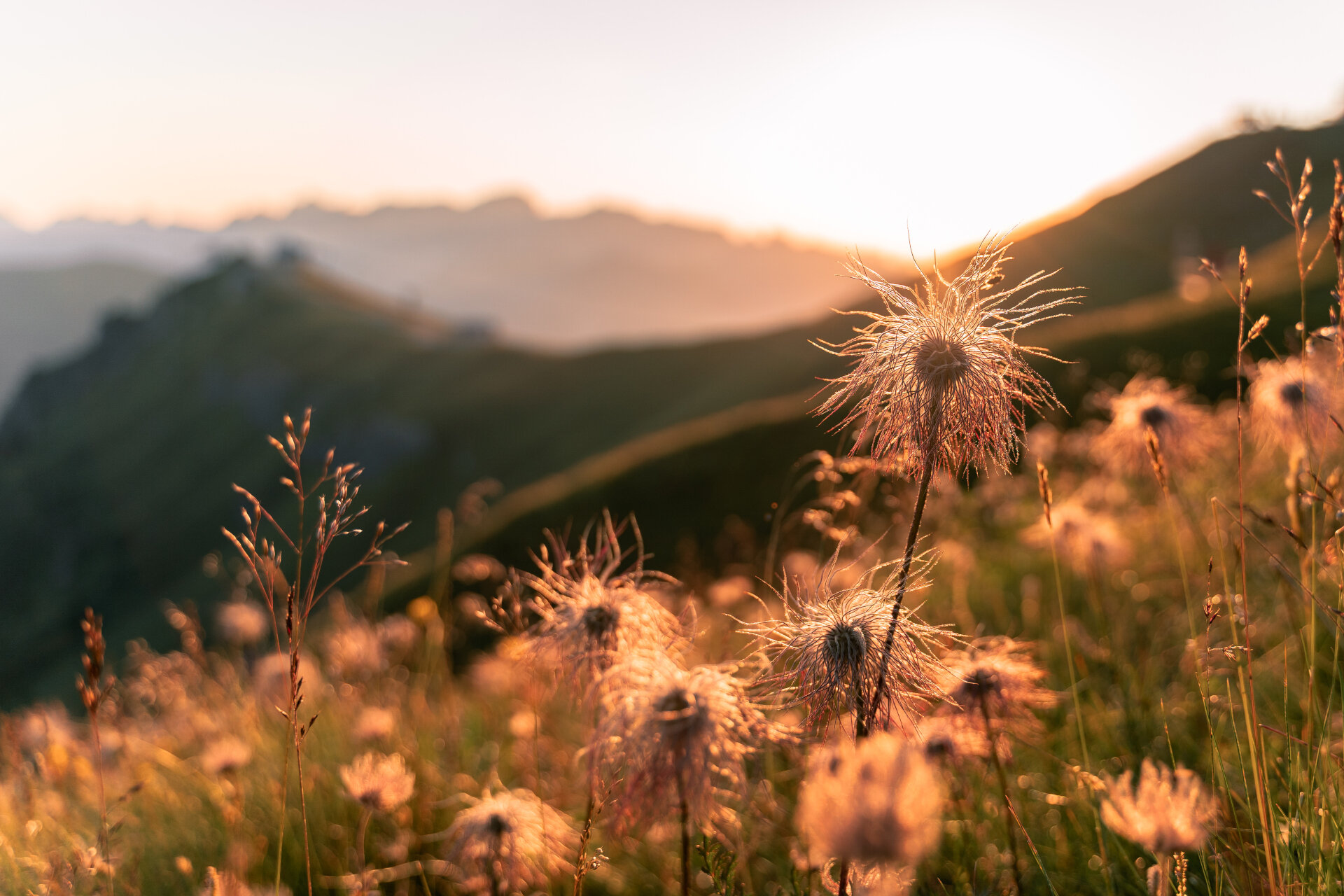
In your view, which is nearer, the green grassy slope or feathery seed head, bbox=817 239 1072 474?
feathery seed head, bbox=817 239 1072 474

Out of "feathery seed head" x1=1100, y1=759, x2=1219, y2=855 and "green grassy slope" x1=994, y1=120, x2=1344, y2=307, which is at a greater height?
"green grassy slope" x1=994, y1=120, x2=1344, y2=307

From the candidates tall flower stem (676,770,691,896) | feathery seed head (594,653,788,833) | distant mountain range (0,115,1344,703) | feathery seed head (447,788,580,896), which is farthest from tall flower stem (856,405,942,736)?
distant mountain range (0,115,1344,703)

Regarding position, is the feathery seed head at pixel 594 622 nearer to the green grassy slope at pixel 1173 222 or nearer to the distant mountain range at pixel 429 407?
the distant mountain range at pixel 429 407

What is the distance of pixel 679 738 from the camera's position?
4.57ft

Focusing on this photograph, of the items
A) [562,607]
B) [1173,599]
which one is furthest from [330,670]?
[1173,599]

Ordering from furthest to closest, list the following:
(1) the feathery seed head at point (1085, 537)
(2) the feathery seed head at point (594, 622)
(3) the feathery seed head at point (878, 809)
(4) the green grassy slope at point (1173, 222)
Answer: (4) the green grassy slope at point (1173, 222)
(1) the feathery seed head at point (1085, 537)
(2) the feathery seed head at point (594, 622)
(3) the feathery seed head at point (878, 809)

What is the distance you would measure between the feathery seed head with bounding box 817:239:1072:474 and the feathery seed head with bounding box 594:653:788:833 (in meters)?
0.62

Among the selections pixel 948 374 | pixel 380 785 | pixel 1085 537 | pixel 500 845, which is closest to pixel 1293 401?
pixel 1085 537

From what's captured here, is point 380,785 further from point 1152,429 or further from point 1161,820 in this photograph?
point 1152,429

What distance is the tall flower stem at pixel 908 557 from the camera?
54.3 inches

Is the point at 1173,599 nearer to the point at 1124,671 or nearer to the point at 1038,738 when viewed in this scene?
the point at 1124,671

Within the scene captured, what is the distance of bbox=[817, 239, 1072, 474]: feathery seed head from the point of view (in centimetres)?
151

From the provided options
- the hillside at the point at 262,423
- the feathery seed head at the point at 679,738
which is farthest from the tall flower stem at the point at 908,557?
the hillside at the point at 262,423

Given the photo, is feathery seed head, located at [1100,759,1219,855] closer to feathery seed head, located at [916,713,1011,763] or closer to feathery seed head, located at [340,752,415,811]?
feathery seed head, located at [916,713,1011,763]
